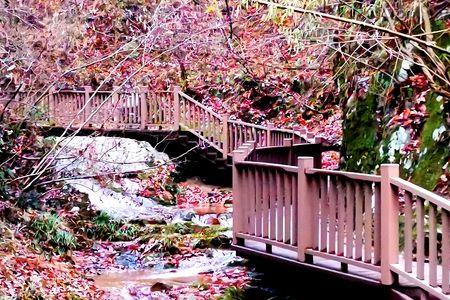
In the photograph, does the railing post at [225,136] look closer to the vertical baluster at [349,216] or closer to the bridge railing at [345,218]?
the bridge railing at [345,218]

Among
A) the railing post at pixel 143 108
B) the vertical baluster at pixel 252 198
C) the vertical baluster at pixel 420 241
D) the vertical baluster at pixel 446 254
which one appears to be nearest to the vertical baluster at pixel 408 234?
the vertical baluster at pixel 420 241

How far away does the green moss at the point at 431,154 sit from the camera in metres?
6.88

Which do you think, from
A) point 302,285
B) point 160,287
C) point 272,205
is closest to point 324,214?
point 272,205

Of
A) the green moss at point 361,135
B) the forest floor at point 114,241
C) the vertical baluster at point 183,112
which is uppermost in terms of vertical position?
the vertical baluster at point 183,112

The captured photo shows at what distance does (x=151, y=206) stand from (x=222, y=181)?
9.40 feet

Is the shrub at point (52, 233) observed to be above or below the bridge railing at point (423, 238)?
below

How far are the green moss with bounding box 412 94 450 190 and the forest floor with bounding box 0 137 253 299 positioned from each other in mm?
2609

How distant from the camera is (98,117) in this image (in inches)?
684

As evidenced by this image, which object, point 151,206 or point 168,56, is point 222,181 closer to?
point 151,206

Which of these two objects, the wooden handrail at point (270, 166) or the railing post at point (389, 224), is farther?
the wooden handrail at point (270, 166)

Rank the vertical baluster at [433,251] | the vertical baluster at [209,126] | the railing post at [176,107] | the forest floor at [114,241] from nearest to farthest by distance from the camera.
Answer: the vertical baluster at [433,251] → the forest floor at [114,241] → the vertical baluster at [209,126] → the railing post at [176,107]

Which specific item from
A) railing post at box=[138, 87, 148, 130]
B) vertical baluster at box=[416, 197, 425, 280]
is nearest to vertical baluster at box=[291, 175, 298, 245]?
vertical baluster at box=[416, 197, 425, 280]

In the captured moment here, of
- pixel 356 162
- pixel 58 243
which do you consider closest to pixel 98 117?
pixel 58 243

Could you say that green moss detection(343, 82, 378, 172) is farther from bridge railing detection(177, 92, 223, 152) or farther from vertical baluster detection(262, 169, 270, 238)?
bridge railing detection(177, 92, 223, 152)
